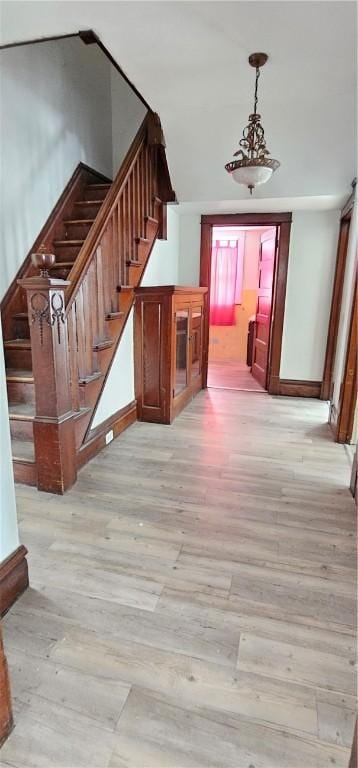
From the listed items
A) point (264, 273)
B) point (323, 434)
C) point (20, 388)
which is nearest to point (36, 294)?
point (20, 388)

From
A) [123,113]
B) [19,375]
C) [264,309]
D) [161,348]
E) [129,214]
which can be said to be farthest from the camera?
[264,309]

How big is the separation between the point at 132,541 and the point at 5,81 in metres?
3.57

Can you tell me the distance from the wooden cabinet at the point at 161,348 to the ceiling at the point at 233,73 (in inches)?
47.8

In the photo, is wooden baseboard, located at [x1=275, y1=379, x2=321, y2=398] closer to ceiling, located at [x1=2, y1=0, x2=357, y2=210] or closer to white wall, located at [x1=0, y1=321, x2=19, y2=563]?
ceiling, located at [x1=2, y1=0, x2=357, y2=210]

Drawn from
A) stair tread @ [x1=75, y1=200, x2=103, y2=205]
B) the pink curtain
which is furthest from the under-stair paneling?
the pink curtain

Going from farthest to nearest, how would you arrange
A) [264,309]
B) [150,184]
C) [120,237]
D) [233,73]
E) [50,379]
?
[264,309] < [150,184] < [120,237] < [233,73] < [50,379]

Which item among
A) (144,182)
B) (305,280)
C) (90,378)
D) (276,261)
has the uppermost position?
(144,182)

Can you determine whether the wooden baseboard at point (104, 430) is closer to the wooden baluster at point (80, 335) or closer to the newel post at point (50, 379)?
the newel post at point (50, 379)

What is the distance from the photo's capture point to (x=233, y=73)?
2545 mm

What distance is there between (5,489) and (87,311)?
151 cm

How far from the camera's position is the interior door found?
500 cm

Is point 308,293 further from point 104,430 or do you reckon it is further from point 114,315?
point 104,430

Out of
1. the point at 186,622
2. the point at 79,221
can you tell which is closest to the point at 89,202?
the point at 79,221

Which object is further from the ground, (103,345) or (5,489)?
(103,345)
